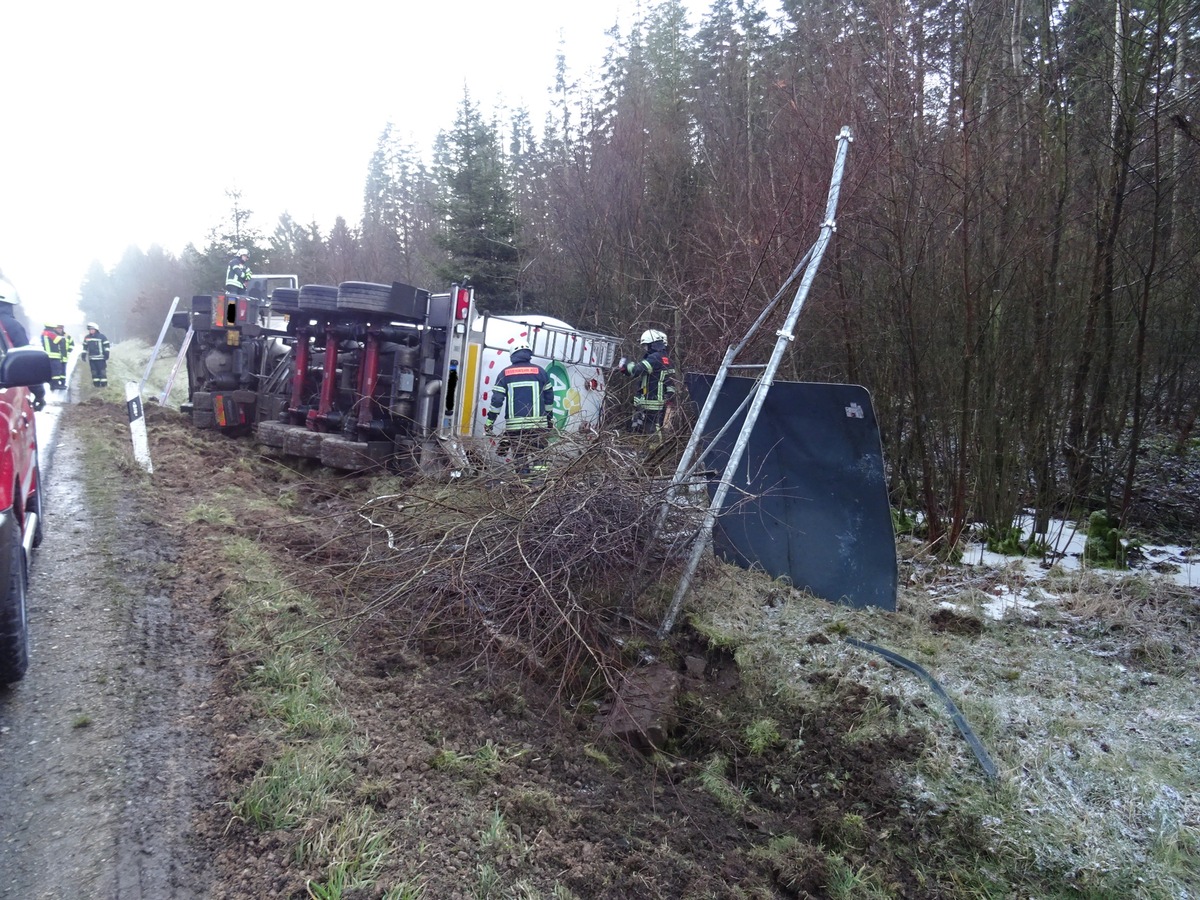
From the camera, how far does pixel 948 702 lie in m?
3.78

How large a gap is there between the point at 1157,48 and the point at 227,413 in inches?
429

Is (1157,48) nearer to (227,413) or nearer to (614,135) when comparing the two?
(227,413)

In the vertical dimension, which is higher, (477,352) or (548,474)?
(477,352)

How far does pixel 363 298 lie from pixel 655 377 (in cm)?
326

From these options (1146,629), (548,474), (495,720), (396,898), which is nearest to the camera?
(396,898)

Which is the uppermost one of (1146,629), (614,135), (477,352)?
(614,135)

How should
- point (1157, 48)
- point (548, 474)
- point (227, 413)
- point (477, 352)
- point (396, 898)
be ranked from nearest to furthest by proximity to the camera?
point (396, 898), point (548, 474), point (1157, 48), point (477, 352), point (227, 413)

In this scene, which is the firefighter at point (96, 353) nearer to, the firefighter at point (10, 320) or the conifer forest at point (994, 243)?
the firefighter at point (10, 320)

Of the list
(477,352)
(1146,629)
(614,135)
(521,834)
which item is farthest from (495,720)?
(614,135)

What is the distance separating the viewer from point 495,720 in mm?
3768

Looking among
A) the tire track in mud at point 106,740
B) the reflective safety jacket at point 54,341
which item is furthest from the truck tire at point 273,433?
the reflective safety jacket at point 54,341

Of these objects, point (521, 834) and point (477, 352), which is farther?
point (477, 352)

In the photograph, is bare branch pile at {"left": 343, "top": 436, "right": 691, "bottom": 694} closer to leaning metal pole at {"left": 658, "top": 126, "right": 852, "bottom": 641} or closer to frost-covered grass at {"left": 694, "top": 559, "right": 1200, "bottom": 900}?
leaning metal pole at {"left": 658, "top": 126, "right": 852, "bottom": 641}

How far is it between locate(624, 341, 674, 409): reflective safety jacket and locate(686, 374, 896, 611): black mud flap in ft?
8.53
